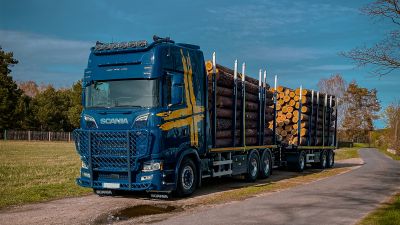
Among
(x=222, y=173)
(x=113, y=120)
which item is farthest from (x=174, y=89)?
(x=222, y=173)

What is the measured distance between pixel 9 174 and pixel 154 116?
8.66 m

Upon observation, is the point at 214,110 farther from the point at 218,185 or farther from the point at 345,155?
the point at 345,155

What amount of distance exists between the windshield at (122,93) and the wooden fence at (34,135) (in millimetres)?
56987

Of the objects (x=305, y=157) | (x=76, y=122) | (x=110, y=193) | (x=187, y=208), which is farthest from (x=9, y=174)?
(x=76, y=122)

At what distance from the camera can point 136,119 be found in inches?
436

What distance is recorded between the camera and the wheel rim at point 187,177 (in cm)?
1201

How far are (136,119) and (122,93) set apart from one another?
85cm

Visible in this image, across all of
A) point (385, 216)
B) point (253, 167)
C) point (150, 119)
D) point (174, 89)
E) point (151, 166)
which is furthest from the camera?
point (253, 167)

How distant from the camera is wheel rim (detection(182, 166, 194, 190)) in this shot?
39.4 ft

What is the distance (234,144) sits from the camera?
605 inches

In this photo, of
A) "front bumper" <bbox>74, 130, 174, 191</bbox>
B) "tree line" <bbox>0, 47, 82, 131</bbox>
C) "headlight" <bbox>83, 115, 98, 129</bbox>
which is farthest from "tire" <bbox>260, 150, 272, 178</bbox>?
"tree line" <bbox>0, 47, 82, 131</bbox>

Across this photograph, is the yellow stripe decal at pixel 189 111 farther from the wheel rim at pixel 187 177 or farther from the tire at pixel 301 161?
the tire at pixel 301 161

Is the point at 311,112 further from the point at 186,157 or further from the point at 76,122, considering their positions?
the point at 76,122

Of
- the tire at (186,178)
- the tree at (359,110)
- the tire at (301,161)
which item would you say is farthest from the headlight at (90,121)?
the tree at (359,110)
